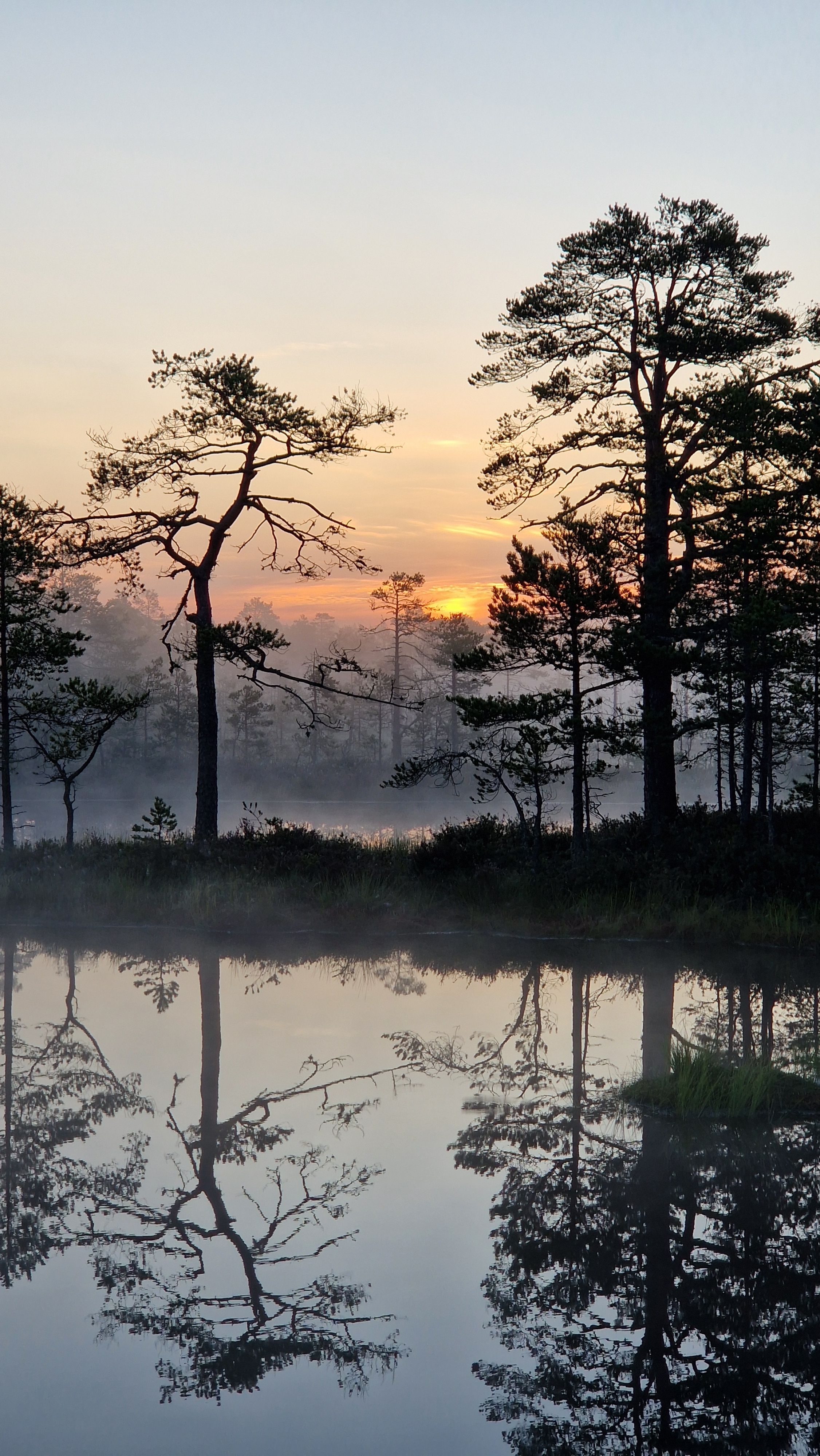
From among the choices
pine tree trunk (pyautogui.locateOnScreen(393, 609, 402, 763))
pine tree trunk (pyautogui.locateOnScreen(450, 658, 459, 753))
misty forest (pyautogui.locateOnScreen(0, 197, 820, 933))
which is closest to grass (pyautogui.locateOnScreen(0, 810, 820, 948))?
misty forest (pyautogui.locateOnScreen(0, 197, 820, 933))

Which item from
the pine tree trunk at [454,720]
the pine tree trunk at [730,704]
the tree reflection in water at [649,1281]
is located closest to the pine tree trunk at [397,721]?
the pine tree trunk at [454,720]

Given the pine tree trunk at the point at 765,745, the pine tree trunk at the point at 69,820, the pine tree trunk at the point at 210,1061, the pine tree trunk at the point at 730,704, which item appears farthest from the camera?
the pine tree trunk at the point at 69,820

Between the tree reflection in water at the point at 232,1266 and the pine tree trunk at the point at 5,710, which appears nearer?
the tree reflection in water at the point at 232,1266

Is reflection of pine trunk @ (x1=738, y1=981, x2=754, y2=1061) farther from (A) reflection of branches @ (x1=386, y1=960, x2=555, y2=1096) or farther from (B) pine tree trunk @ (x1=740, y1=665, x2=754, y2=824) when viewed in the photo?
(B) pine tree trunk @ (x1=740, y1=665, x2=754, y2=824)

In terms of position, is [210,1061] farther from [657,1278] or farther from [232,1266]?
[657,1278]

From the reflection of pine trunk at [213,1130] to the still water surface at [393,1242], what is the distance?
0.11 ft

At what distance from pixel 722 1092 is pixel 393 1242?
3.96 m

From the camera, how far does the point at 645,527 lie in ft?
74.0

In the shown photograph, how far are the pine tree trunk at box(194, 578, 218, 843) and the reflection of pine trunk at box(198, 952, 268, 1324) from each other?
330 inches

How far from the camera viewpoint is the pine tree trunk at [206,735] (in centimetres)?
2336

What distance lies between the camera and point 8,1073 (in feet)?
35.1

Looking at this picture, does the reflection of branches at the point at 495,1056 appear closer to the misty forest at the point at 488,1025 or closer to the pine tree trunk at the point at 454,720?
the misty forest at the point at 488,1025

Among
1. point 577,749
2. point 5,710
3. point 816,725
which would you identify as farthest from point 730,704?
point 5,710

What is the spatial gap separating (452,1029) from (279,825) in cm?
1116
